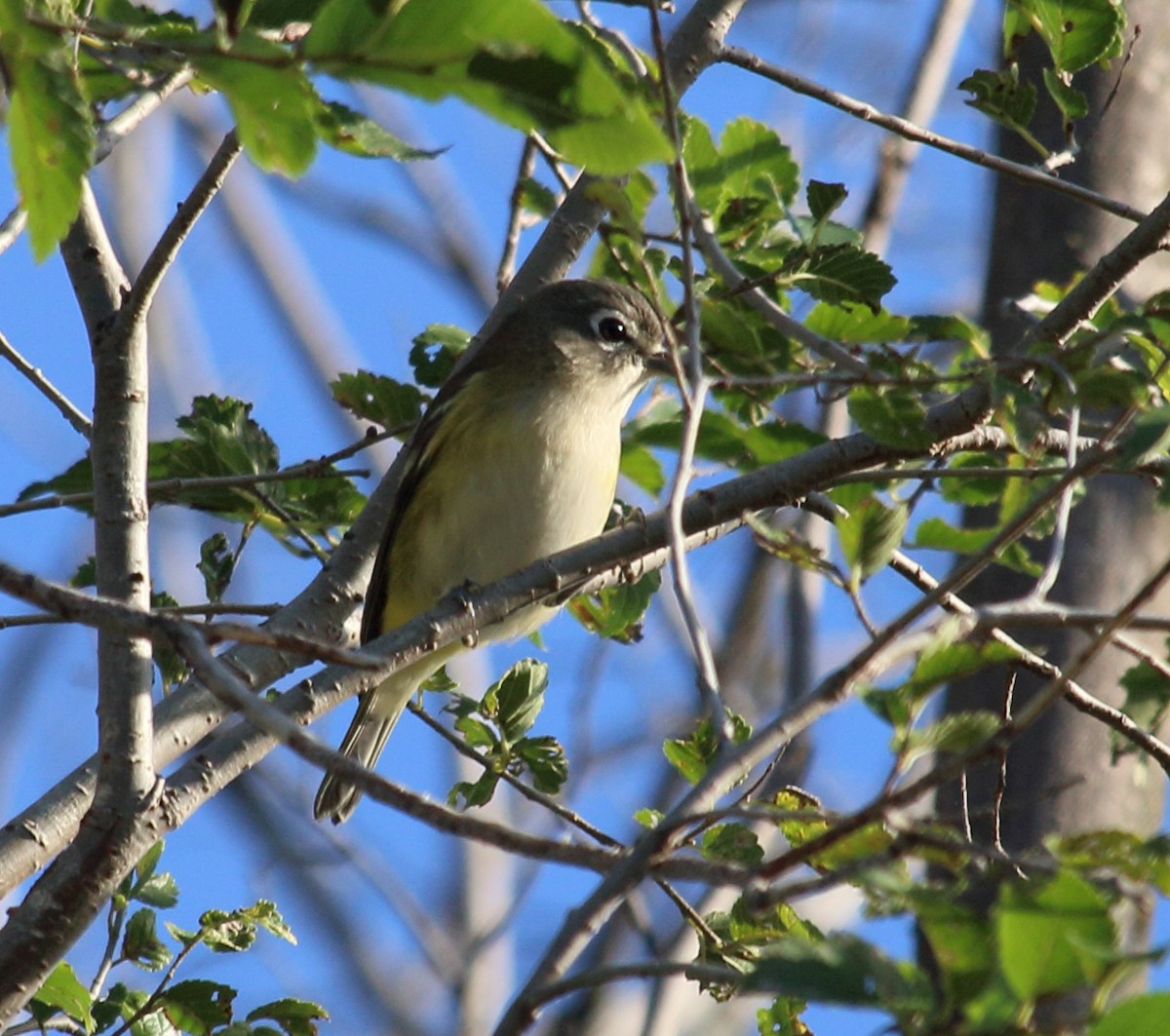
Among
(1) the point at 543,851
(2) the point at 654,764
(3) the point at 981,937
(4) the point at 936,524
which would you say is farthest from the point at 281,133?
(2) the point at 654,764

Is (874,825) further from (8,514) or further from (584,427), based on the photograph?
(584,427)

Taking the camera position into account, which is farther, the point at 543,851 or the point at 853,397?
the point at 853,397

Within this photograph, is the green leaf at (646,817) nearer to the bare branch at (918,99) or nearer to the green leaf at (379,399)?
the green leaf at (379,399)

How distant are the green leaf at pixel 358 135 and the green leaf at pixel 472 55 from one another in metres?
0.36

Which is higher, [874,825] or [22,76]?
[22,76]

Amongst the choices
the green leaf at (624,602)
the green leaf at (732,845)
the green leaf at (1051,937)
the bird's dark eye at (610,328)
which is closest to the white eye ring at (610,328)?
the bird's dark eye at (610,328)

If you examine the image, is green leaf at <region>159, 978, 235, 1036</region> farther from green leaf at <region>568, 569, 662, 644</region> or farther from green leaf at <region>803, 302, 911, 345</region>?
green leaf at <region>803, 302, 911, 345</region>

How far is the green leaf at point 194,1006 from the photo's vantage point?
139 inches

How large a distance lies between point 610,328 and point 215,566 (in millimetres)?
2101

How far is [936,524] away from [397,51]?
7.37ft

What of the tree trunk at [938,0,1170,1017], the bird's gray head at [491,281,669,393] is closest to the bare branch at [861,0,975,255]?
the tree trunk at [938,0,1170,1017]

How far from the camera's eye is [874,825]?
2322mm

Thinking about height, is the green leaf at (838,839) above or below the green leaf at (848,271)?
below

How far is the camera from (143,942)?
3729 mm
